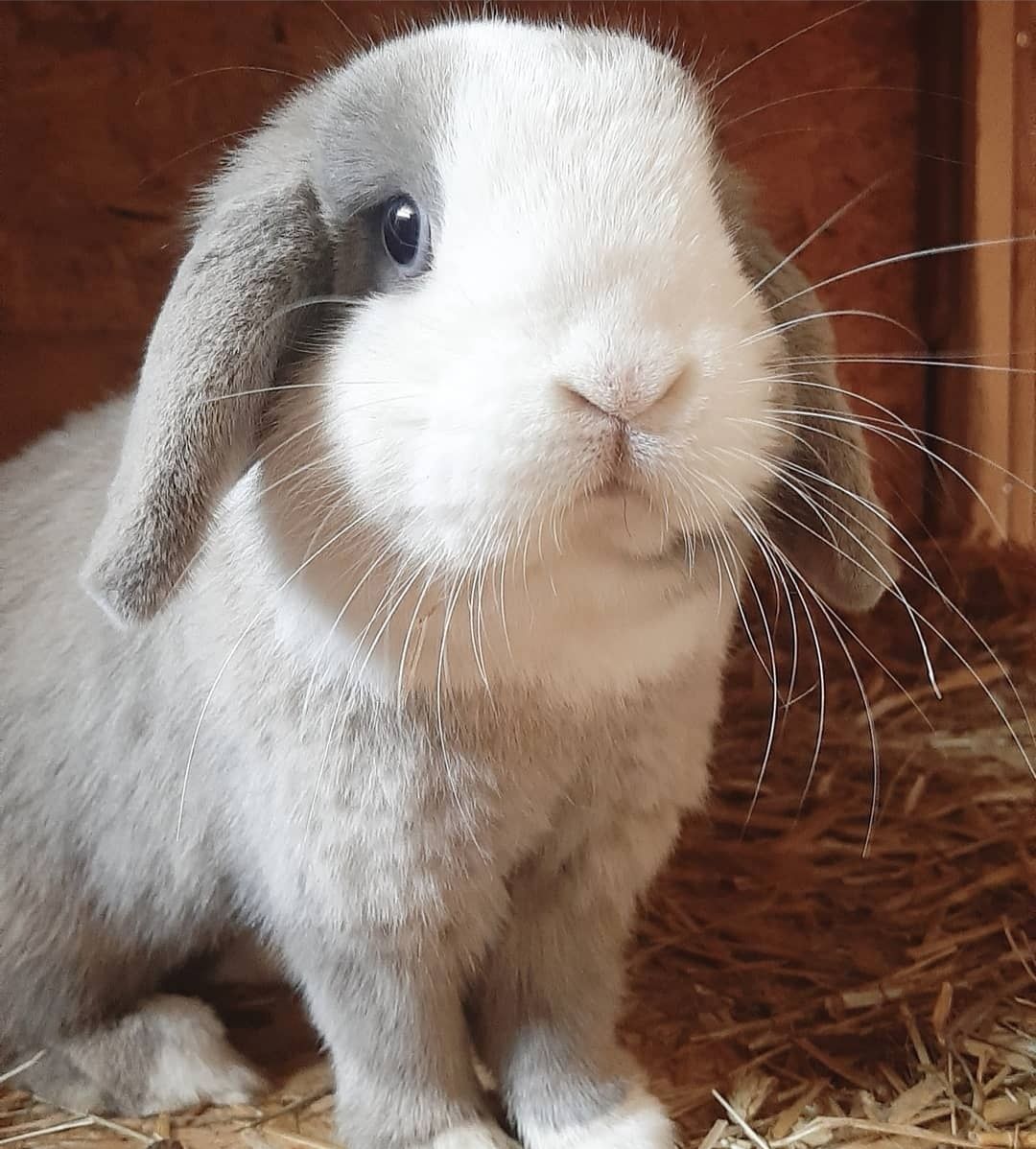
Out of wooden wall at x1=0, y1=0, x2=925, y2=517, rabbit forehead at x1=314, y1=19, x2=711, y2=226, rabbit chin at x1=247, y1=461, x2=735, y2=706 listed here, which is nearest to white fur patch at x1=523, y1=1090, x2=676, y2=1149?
rabbit chin at x1=247, y1=461, x2=735, y2=706

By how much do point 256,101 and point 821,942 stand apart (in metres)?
1.44

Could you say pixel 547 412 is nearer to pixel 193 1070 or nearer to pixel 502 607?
pixel 502 607

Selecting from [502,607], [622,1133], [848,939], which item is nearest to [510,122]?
[502,607]

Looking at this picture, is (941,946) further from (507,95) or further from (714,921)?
(507,95)

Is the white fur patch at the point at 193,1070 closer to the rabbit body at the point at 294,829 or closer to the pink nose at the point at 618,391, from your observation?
the rabbit body at the point at 294,829

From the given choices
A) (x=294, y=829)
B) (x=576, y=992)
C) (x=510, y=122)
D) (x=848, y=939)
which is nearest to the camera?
(x=510, y=122)

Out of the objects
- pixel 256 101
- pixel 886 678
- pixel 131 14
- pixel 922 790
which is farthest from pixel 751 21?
pixel 922 790

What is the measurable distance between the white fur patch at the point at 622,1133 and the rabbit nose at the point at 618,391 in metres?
0.72

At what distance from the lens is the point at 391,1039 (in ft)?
3.80

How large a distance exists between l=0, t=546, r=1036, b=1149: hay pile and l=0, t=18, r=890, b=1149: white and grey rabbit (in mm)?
95

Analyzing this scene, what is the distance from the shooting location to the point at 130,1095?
4.28 ft

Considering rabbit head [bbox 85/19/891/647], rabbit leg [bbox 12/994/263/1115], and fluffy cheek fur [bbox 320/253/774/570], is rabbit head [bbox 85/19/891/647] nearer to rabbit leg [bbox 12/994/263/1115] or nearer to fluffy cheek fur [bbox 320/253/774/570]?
fluffy cheek fur [bbox 320/253/774/570]

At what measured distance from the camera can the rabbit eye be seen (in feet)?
3.16

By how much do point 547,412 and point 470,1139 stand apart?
723 millimetres
